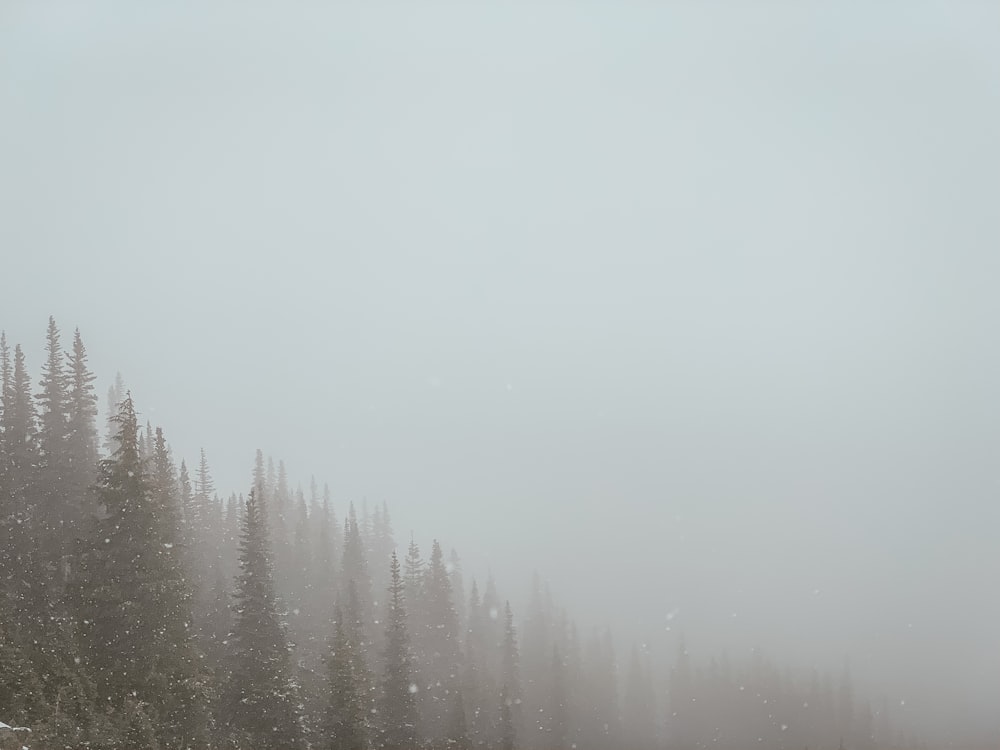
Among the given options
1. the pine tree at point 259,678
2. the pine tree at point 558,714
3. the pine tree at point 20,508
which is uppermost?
the pine tree at point 20,508

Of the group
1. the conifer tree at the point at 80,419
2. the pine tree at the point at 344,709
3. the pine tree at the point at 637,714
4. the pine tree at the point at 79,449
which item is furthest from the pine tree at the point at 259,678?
the pine tree at the point at 637,714

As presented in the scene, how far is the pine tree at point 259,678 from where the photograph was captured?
1128 inches

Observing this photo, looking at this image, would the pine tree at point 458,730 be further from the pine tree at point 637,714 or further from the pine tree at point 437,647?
the pine tree at point 637,714

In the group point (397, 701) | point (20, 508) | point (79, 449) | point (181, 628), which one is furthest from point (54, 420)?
point (397, 701)

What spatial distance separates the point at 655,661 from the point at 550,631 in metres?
79.3

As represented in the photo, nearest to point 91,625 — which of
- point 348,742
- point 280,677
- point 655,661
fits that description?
point 280,677

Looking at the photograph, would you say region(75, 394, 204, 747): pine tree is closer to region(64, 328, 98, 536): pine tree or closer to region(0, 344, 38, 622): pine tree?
region(0, 344, 38, 622): pine tree

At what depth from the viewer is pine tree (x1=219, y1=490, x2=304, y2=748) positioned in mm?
28641

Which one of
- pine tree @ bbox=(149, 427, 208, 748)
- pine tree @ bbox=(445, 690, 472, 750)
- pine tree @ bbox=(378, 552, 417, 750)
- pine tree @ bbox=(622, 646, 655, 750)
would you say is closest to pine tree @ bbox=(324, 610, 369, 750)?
pine tree @ bbox=(378, 552, 417, 750)

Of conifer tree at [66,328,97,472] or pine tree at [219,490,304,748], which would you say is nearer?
pine tree at [219,490,304,748]

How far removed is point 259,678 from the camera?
29.0 metres

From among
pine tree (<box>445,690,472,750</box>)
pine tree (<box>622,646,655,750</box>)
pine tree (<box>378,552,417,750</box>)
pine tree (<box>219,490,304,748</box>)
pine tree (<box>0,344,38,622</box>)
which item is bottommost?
pine tree (<box>622,646,655,750</box>)

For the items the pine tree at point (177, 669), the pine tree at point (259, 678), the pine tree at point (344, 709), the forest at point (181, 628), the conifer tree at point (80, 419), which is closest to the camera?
the forest at point (181, 628)

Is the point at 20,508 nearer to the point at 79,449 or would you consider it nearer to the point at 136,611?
the point at 79,449
